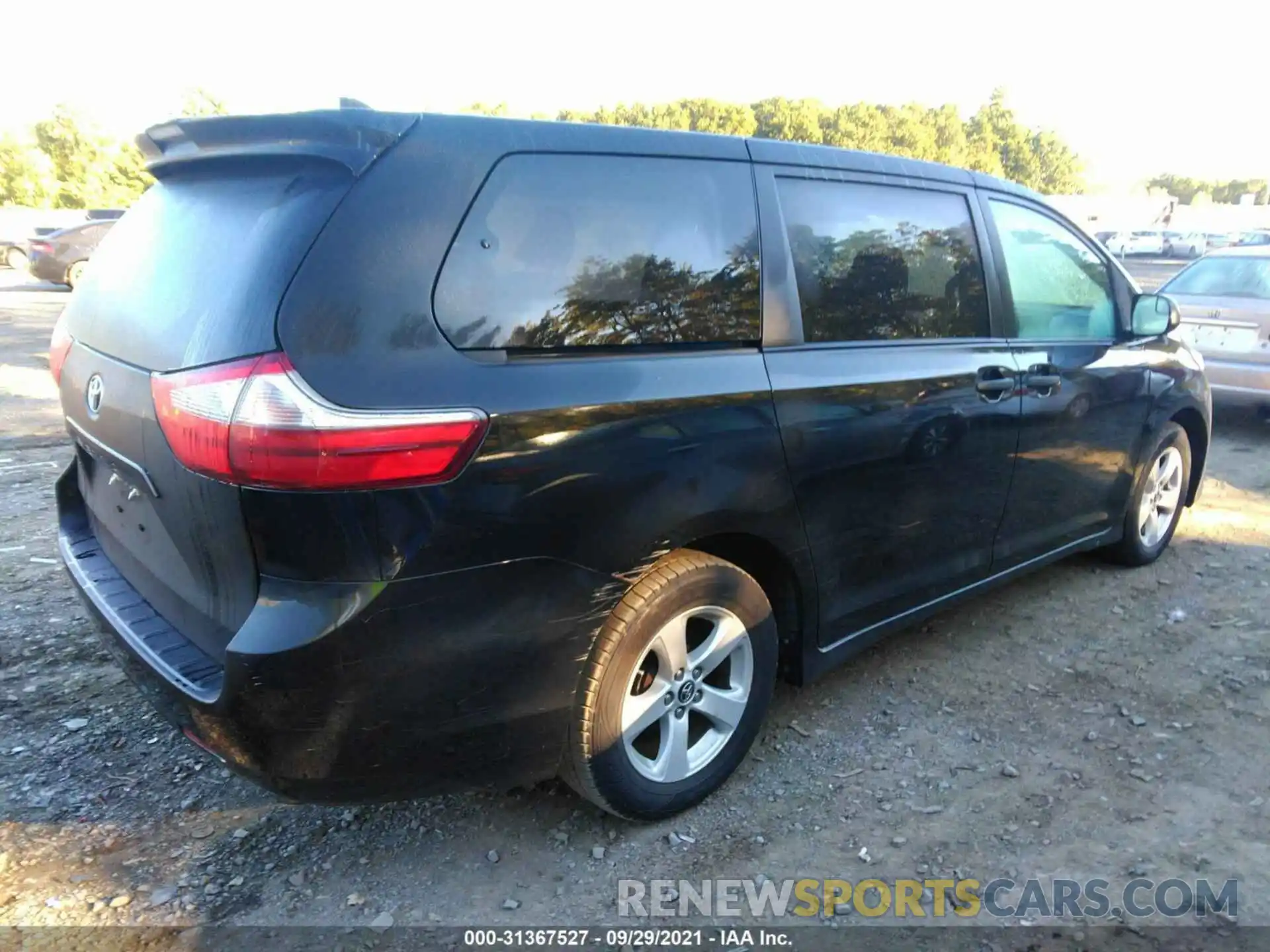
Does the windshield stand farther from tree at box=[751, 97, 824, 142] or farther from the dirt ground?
tree at box=[751, 97, 824, 142]

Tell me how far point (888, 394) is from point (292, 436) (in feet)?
6.09

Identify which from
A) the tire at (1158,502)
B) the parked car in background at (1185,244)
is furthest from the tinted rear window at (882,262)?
the parked car in background at (1185,244)

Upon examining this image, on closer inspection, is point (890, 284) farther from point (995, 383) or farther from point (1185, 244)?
point (1185, 244)

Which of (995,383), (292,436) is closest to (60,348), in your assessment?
(292,436)

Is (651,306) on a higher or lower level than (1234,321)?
higher

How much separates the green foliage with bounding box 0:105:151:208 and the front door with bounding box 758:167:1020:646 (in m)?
43.4

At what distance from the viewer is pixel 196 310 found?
2.02 meters

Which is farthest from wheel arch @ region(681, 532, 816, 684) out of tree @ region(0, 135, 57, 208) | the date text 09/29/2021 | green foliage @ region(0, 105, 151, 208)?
tree @ region(0, 135, 57, 208)

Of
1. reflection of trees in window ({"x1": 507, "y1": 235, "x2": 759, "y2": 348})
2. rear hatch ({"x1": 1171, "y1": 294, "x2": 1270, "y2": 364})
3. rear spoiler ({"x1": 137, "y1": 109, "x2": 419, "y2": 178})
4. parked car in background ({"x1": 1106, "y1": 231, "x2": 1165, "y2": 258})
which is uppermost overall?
rear spoiler ({"x1": 137, "y1": 109, "x2": 419, "y2": 178})

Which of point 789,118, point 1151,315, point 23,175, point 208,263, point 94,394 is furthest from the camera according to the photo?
point 789,118

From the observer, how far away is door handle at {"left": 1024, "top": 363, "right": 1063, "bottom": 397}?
3.45 meters

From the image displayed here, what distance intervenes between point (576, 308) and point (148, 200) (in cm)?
133

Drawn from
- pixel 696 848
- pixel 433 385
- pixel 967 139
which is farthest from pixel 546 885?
pixel 967 139

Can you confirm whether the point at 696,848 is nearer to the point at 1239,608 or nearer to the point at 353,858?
the point at 353,858
